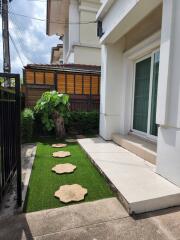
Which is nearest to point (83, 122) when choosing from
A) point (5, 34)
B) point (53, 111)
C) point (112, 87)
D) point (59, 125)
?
point (59, 125)

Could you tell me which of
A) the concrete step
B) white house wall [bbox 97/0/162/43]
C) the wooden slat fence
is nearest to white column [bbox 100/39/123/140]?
white house wall [bbox 97/0/162/43]

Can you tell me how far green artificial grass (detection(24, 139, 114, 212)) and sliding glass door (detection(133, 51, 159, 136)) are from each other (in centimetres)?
176

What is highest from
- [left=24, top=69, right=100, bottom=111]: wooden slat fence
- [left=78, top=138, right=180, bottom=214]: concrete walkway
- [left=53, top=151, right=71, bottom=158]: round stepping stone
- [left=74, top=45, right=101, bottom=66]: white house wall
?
[left=74, top=45, right=101, bottom=66]: white house wall

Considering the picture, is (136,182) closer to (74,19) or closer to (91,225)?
(91,225)

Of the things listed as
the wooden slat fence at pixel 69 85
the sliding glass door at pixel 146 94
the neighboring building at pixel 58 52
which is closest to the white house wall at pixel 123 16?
the sliding glass door at pixel 146 94

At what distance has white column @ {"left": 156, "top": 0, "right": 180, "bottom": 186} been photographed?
2.49 metres

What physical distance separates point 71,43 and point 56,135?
6074 mm

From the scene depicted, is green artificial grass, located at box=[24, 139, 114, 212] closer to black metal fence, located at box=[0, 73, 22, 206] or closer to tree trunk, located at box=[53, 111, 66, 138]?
black metal fence, located at box=[0, 73, 22, 206]

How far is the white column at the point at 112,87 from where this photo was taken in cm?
539

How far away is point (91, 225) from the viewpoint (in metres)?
1.95

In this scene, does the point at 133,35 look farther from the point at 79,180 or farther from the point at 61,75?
the point at 79,180

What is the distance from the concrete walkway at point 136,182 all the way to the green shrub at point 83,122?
2.80m

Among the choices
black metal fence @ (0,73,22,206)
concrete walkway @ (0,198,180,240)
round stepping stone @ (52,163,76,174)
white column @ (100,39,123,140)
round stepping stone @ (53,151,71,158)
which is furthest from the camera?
white column @ (100,39,123,140)

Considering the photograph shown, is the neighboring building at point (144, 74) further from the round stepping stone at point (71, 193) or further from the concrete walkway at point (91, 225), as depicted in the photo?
the round stepping stone at point (71, 193)
